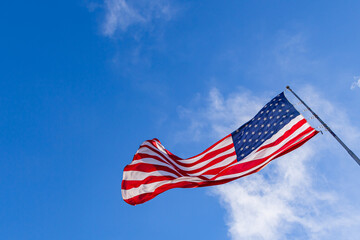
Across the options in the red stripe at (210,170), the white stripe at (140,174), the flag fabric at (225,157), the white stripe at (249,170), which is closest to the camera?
the red stripe at (210,170)

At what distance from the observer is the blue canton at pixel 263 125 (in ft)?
42.3

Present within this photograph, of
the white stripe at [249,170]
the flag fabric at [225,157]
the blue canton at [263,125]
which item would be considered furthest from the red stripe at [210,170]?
the blue canton at [263,125]

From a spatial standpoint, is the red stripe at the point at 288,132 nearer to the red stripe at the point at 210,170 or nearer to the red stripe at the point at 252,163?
the red stripe at the point at 210,170

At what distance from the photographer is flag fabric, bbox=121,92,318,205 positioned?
11805 mm

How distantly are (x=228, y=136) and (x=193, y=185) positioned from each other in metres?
3.70

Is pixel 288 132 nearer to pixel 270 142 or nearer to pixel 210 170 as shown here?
pixel 270 142

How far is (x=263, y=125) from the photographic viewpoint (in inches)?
531

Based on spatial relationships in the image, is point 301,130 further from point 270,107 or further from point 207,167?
point 207,167

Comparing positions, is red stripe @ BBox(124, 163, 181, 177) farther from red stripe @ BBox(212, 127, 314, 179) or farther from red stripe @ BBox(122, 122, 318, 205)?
red stripe @ BBox(212, 127, 314, 179)

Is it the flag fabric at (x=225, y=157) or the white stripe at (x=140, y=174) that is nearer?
the flag fabric at (x=225, y=157)

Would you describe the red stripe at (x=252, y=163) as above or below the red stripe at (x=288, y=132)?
below

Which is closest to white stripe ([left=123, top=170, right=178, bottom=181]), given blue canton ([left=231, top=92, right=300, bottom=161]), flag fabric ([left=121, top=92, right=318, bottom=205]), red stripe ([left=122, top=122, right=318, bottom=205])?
flag fabric ([left=121, top=92, right=318, bottom=205])

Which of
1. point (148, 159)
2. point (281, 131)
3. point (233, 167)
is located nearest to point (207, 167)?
point (233, 167)

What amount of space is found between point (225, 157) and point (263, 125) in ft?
7.06
